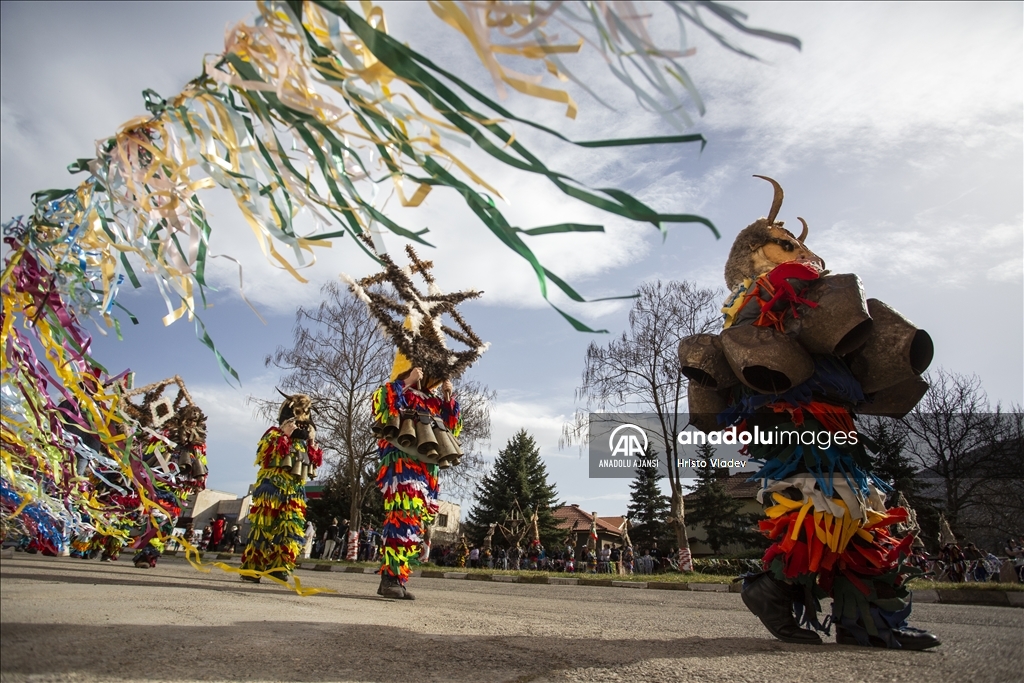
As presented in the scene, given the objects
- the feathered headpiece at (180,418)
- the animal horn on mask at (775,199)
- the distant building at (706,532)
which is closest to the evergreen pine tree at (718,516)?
the distant building at (706,532)

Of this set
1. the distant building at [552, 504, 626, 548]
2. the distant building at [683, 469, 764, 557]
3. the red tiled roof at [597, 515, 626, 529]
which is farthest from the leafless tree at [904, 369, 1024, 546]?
the red tiled roof at [597, 515, 626, 529]

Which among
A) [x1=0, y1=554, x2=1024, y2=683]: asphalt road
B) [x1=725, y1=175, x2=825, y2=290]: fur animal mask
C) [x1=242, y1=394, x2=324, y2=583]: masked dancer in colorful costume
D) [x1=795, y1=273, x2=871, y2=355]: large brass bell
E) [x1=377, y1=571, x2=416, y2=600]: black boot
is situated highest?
[x1=725, y1=175, x2=825, y2=290]: fur animal mask

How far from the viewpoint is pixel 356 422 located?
19141 millimetres

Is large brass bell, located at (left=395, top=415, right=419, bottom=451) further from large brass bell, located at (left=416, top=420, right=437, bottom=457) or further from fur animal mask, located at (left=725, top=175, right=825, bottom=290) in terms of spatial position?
fur animal mask, located at (left=725, top=175, right=825, bottom=290)

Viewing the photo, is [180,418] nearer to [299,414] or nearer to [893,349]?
[299,414]

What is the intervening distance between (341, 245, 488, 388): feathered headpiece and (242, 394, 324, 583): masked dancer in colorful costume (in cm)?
196

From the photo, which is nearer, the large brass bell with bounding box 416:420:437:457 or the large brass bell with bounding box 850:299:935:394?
the large brass bell with bounding box 850:299:935:394

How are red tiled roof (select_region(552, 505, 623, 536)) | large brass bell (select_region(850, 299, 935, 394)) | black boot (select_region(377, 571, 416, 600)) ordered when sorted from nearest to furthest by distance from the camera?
large brass bell (select_region(850, 299, 935, 394))
black boot (select_region(377, 571, 416, 600))
red tiled roof (select_region(552, 505, 623, 536))

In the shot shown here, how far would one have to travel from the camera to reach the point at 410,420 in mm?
4617

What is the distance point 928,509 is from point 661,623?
23.3 meters

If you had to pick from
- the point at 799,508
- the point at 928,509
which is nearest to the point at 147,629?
the point at 799,508

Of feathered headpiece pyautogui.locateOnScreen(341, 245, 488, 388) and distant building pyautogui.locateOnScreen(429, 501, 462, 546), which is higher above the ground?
feathered headpiece pyautogui.locateOnScreen(341, 245, 488, 388)

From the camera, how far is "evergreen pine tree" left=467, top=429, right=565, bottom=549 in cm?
2954

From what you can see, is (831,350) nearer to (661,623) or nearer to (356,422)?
(661,623)
